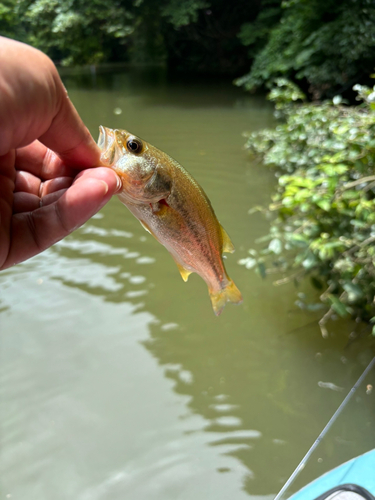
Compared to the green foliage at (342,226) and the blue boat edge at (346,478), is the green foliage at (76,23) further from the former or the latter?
the blue boat edge at (346,478)

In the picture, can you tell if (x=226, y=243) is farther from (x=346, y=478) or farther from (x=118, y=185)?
(x=346, y=478)

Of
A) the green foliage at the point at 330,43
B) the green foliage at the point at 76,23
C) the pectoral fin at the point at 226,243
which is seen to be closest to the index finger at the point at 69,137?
the pectoral fin at the point at 226,243

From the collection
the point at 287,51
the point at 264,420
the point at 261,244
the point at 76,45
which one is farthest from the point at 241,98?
the point at 264,420

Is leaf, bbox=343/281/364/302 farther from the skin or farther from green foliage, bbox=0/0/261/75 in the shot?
green foliage, bbox=0/0/261/75

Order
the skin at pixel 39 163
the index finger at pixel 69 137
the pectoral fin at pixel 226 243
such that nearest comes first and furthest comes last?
1. the skin at pixel 39 163
2. the index finger at pixel 69 137
3. the pectoral fin at pixel 226 243

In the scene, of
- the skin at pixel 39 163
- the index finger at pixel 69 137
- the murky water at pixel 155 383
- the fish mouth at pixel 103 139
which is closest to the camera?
the skin at pixel 39 163

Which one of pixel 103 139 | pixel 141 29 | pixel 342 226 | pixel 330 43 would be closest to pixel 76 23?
pixel 141 29

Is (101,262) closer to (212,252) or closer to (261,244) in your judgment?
(261,244)

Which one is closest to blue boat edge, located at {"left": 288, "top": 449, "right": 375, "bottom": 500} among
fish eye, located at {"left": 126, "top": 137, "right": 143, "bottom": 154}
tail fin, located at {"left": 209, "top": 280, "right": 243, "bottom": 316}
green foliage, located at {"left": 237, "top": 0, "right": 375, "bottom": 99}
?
tail fin, located at {"left": 209, "top": 280, "right": 243, "bottom": 316}

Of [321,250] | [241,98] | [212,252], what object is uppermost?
[212,252]
